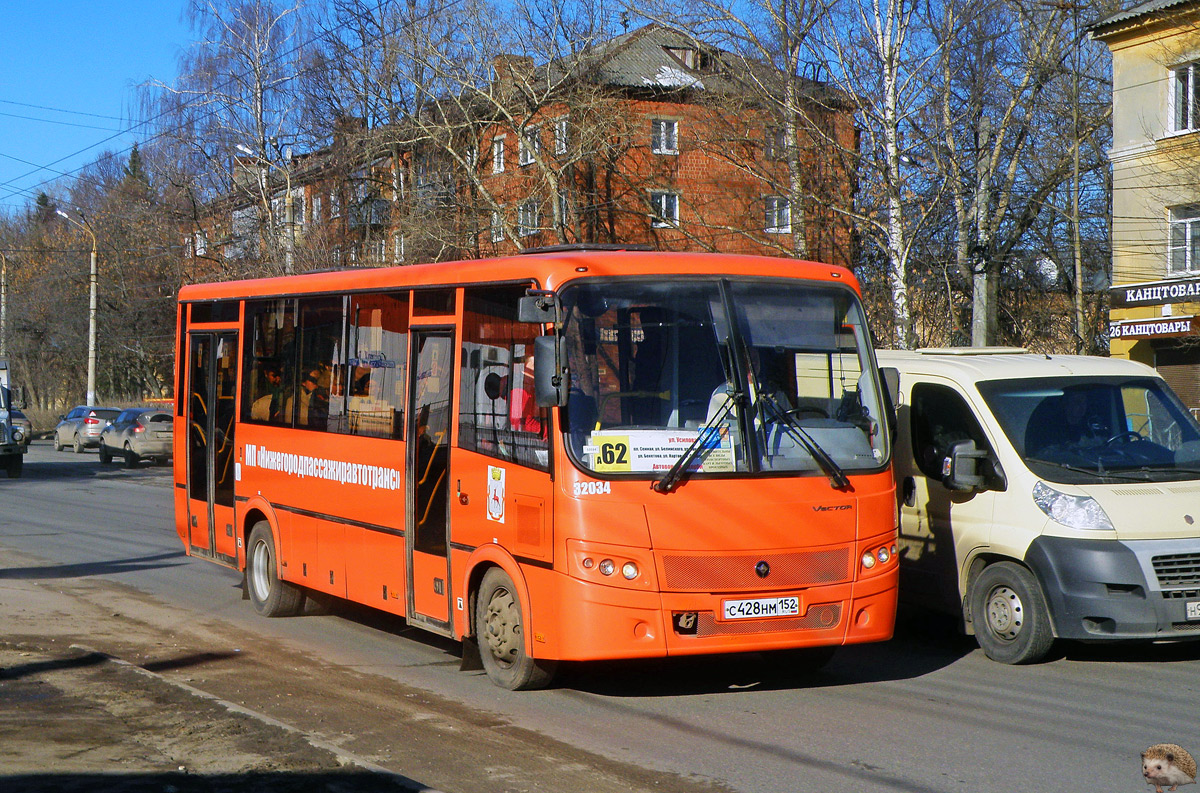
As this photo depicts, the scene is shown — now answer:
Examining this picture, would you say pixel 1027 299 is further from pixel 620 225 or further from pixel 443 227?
pixel 443 227

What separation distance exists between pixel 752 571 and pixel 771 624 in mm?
330

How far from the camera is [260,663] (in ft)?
29.3

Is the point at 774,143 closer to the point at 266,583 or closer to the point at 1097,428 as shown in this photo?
the point at 266,583

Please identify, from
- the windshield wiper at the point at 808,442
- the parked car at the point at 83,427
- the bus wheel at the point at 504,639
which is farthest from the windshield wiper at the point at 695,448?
the parked car at the point at 83,427

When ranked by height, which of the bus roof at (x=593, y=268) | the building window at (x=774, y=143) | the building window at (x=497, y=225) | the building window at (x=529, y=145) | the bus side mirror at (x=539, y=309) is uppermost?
the building window at (x=529, y=145)

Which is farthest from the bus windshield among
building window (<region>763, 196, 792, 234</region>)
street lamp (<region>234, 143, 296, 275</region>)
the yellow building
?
street lamp (<region>234, 143, 296, 275</region>)

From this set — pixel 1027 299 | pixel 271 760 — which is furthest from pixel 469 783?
pixel 1027 299

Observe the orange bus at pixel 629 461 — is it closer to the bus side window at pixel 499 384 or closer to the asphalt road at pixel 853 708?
the bus side window at pixel 499 384

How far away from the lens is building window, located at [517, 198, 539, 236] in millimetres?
33281

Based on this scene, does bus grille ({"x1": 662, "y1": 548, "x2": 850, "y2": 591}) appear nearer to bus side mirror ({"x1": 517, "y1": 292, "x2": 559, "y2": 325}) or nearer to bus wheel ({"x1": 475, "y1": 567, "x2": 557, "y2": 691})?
bus wheel ({"x1": 475, "y1": 567, "x2": 557, "y2": 691})

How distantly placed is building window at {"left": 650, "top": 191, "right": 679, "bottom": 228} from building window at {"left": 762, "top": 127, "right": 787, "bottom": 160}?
116 inches

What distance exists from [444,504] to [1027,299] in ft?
90.6

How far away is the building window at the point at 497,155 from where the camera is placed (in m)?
35.2

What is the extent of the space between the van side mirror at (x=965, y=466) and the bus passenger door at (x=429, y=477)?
138 inches
